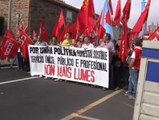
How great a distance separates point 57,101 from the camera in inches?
403

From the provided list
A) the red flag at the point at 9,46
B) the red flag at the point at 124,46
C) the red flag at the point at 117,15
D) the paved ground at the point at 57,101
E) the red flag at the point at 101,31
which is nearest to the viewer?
the paved ground at the point at 57,101

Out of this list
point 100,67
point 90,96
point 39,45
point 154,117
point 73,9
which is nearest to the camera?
point 154,117

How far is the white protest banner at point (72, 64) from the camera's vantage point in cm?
1334

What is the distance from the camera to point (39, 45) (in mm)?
15539

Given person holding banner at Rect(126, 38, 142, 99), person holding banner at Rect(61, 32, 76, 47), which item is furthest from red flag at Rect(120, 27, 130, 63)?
person holding banner at Rect(61, 32, 76, 47)

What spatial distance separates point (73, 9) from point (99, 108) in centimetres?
2567

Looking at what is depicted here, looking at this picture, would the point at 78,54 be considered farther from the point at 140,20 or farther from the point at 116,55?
the point at 140,20

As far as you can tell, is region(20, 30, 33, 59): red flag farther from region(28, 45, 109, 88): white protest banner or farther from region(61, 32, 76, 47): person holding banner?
region(61, 32, 76, 47): person holding banner

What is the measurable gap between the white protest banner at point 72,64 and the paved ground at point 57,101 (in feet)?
1.04

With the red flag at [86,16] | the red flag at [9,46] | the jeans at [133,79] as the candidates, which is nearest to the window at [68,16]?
the red flag at [9,46]

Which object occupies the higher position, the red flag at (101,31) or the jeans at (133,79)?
the red flag at (101,31)

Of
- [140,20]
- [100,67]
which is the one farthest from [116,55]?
[140,20]

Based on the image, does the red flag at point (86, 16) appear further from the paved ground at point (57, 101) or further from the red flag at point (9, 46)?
the paved ground at point (57, 101)

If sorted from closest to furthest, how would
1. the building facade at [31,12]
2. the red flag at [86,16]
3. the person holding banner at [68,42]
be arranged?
the person holding banner at [68,42] → the red flag at [86,16] → the building facade at [31,12]
